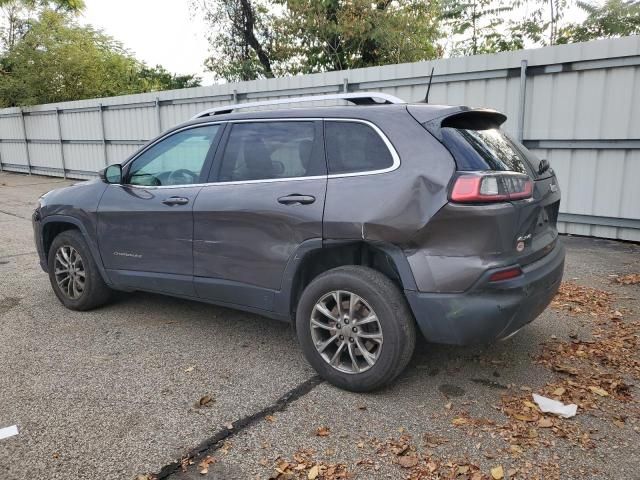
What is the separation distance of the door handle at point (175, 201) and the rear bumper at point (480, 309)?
73.0 inches

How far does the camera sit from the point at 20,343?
4.23 meters

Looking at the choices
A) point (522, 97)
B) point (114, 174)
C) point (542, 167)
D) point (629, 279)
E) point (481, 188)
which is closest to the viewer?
point (481, 188)

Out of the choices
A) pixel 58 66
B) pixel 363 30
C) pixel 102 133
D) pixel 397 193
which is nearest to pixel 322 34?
pixel 363 30

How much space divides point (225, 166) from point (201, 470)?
2.12 metres

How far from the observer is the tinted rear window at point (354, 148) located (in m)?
3.25

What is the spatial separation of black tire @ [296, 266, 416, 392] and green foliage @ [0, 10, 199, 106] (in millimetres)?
20094

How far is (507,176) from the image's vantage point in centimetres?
304

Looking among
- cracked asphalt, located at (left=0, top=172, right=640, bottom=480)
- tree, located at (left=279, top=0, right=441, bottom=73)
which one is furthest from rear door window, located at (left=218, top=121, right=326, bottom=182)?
tree, located at (left=279, top=0, right=441, bottom=73)

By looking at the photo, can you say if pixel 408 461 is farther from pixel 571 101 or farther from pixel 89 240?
pixel 571 101

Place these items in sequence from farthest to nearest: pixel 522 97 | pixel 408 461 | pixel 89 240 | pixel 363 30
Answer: pixel 363 30
pixel 522 97
pixel 89 240
pixel 408 461

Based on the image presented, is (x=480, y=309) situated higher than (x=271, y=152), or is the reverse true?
(x=271, y=152)

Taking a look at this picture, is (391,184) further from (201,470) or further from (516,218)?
(201,470)

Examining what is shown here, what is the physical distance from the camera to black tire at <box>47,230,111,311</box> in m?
4.77

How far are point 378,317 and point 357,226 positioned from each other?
54 cm
